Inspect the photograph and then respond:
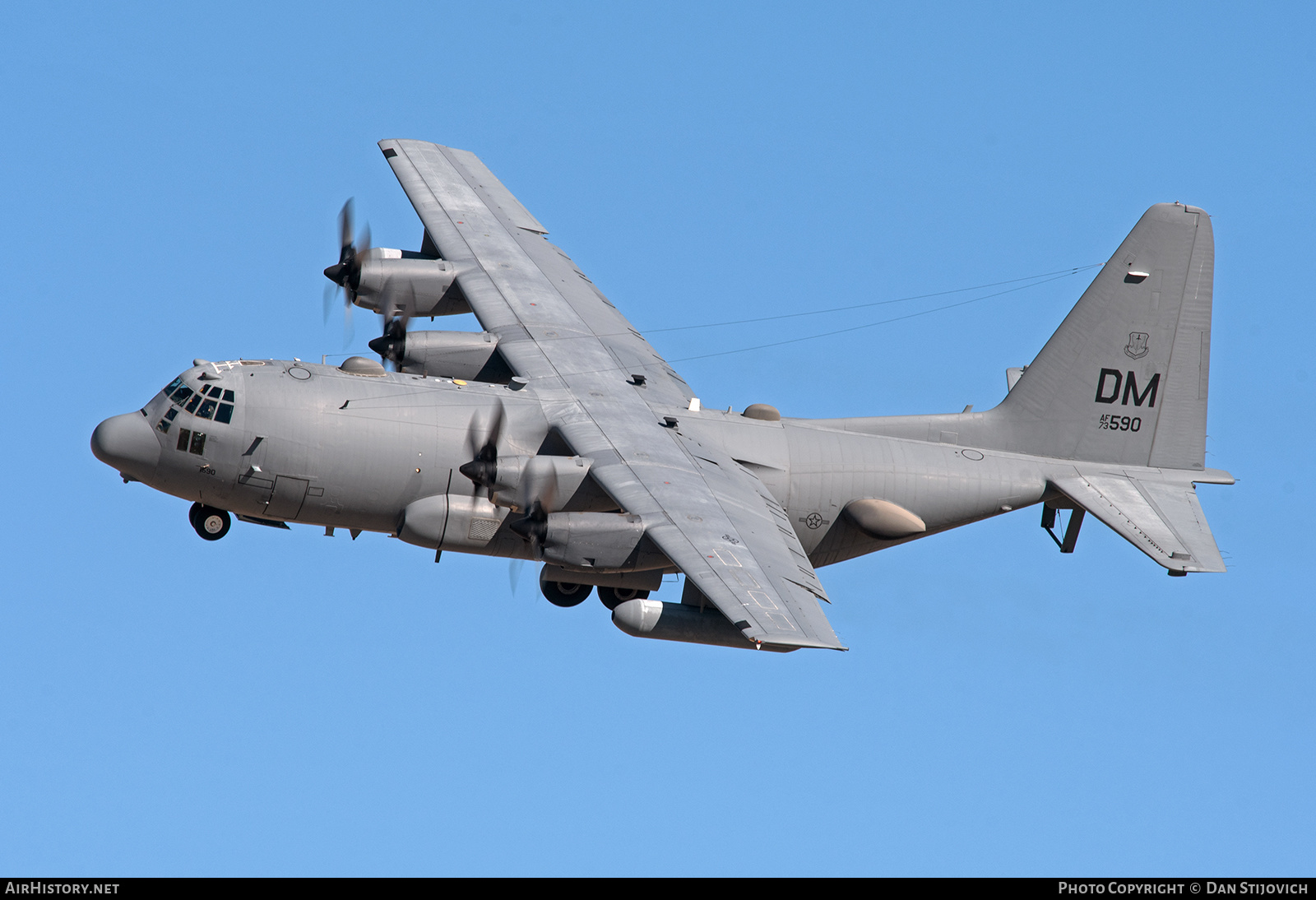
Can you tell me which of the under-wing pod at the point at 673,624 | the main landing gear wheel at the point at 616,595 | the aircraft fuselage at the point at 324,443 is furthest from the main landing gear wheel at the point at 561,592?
the under-wing pod at the point at 673,624

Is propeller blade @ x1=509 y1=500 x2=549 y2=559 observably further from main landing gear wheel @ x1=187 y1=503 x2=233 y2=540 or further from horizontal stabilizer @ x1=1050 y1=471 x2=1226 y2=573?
horizontal stabilizer @ x1=1050 y1=471 x2=1226 y2=573

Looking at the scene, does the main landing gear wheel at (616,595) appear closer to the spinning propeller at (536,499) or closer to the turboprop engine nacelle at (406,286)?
the spinning propeller at (536,499)

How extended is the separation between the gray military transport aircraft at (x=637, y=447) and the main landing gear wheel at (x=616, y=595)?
0.13ft

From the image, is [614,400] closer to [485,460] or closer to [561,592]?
[561,592]

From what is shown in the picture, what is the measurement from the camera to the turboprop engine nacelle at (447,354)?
39125 mm

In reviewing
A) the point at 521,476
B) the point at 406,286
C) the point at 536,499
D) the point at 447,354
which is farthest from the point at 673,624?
the point at 406,286

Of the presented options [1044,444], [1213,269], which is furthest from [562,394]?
[1213,269]

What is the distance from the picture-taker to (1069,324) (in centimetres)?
4022

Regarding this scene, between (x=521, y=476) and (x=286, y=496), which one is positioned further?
(x=286, y=496)

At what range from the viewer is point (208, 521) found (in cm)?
3584

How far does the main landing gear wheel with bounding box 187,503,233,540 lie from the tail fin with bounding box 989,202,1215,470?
57.2 ft

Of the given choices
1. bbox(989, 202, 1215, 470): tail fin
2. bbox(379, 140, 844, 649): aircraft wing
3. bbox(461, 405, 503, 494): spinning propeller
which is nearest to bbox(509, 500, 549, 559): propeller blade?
bbox(461, 405, 503, 494): spinning propeller

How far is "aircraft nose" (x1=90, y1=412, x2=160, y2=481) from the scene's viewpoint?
35000mm

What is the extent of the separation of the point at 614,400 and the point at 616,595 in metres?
4.19
